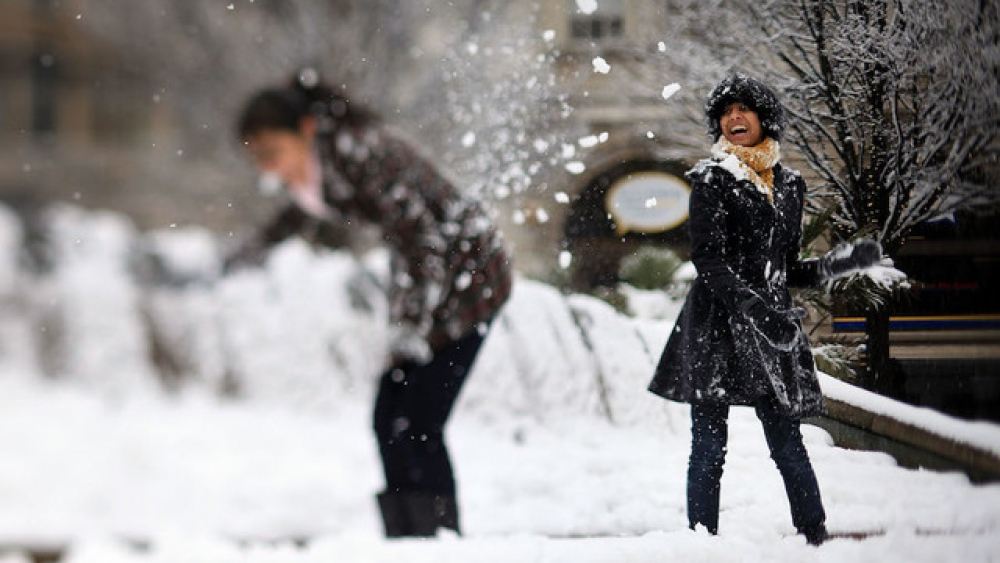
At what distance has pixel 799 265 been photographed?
2209 millimetres

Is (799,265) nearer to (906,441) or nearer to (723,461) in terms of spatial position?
(723,461)

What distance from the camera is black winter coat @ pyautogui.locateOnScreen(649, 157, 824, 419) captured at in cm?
208

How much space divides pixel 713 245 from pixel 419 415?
893 mm

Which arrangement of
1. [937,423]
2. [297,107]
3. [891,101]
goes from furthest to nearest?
[937,423] → [891,101] → [297,107]

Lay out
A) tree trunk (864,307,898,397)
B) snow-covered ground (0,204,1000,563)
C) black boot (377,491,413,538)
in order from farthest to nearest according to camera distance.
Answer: tree trunk (864,307,898,397), black boot (377,491,413,538), snow-covered ground (0,204,1000,563)

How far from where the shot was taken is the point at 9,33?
173cm

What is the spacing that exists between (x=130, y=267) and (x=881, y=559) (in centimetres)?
219

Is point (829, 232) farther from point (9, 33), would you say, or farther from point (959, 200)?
point (9, 33)

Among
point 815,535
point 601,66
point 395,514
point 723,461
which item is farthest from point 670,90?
point 395,514

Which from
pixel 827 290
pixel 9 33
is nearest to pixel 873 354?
pixel 827 290

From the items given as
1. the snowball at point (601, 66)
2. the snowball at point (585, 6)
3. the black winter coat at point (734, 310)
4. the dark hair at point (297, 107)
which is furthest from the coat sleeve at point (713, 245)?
the dark hair at point (297, 107)

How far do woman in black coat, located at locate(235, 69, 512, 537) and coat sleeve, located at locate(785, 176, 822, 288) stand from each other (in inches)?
A: 32.8

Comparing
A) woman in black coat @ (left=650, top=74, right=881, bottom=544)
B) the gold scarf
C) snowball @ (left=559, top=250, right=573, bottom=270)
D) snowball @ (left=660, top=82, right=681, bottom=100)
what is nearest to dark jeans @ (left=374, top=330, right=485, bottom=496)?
snowball @ (left=559, top=250, right=573, bottom=270)

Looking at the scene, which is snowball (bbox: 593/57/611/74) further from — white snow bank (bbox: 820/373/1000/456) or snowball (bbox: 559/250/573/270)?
white snow bank (bbox: 820/373/1000/456)
